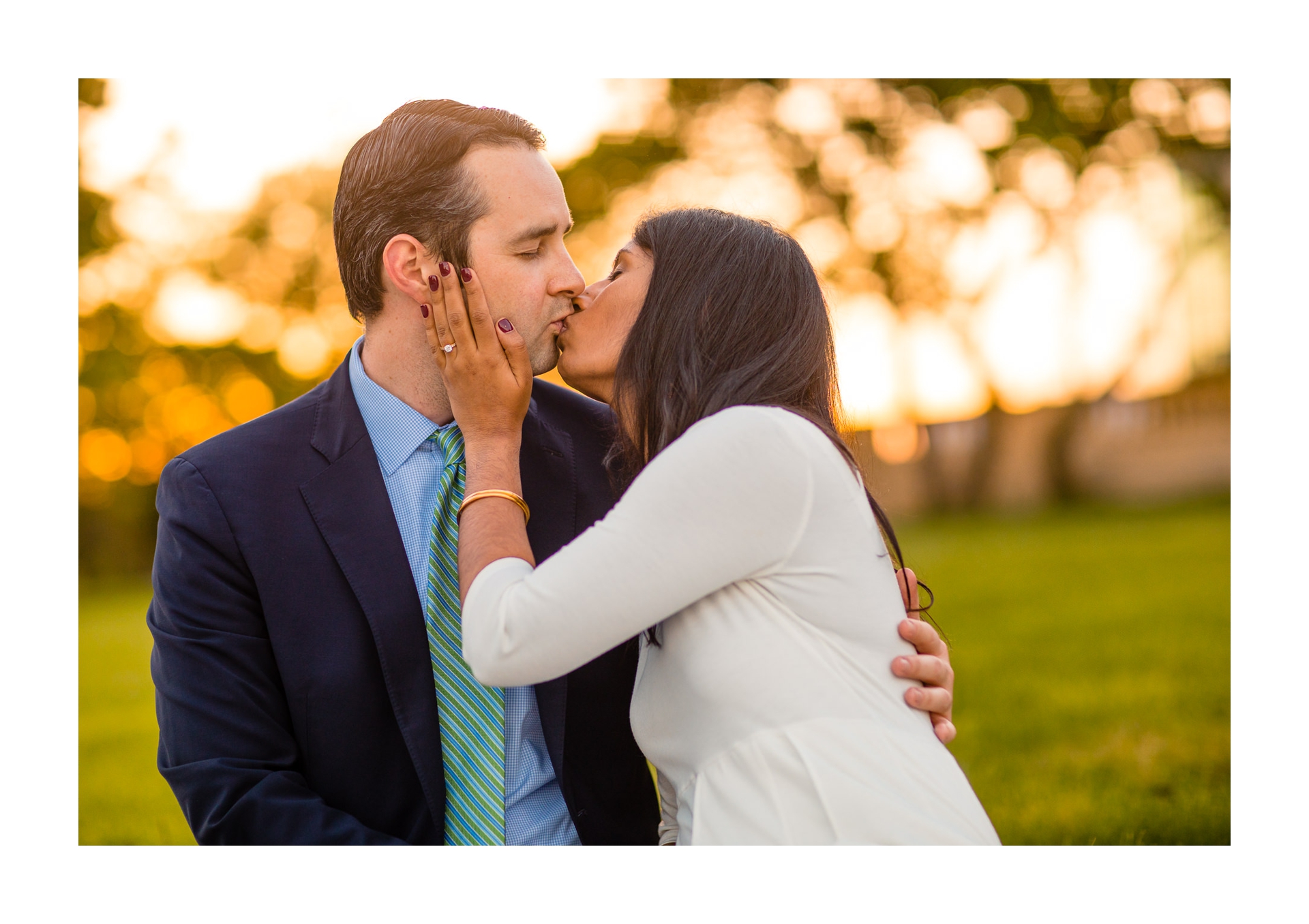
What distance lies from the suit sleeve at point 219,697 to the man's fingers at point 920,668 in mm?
1312

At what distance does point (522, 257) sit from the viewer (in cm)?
277

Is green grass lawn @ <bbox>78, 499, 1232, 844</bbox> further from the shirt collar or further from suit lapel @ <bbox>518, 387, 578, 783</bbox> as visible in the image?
the shirt collar

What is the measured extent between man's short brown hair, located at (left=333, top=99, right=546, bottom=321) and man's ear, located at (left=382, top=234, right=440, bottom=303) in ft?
0.09

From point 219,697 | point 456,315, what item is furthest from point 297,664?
point 456,315

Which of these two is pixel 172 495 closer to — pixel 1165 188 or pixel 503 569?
pixel 503 569

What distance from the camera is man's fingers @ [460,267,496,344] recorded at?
8.39 ft

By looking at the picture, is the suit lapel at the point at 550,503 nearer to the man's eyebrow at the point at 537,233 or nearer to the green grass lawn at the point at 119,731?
the man's eyebrow at the point at 537,233

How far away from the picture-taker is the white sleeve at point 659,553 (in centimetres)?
191

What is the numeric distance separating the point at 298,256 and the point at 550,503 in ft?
27.7

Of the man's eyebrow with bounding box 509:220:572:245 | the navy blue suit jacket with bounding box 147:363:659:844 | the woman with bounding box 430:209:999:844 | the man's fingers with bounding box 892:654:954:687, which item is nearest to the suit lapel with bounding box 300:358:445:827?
the navy blue suit jacket with bounding box 147:363:659:844

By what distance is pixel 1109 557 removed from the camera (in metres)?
9.52

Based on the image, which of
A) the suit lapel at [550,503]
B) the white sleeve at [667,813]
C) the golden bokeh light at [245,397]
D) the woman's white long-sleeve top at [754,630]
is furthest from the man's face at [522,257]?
the golden bokeh light at [245,397]

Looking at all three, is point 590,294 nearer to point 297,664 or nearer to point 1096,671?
point 297,664
